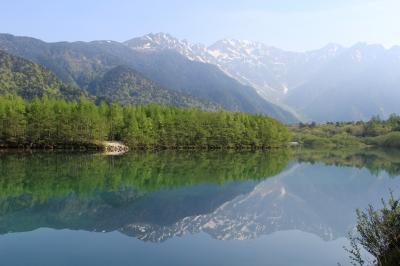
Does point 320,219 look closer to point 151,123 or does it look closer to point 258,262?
point 258,262

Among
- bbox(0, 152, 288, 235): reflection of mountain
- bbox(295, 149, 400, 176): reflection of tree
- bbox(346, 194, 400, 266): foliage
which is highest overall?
bbox(346, 194, 400, 266): foliage

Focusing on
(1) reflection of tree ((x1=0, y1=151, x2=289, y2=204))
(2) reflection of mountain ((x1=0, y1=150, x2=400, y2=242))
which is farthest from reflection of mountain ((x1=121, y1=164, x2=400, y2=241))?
(1) reflection of tree ((x1=0, y1=151, x2=289, y2=204))

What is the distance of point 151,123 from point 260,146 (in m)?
40.9

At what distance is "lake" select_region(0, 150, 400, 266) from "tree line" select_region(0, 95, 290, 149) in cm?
4434

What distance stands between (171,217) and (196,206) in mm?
5168

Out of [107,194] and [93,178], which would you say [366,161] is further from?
[107,194]

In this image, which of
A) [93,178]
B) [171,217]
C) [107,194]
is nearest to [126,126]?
[93,178]

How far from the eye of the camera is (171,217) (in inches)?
1184

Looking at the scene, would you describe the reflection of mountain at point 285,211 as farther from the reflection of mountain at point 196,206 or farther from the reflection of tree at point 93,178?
the reflection of tree at point 93,178

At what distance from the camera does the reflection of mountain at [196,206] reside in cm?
2712

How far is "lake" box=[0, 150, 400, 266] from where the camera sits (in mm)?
20875

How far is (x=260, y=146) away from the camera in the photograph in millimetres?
138875

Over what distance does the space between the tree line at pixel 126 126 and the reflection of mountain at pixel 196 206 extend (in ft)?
164

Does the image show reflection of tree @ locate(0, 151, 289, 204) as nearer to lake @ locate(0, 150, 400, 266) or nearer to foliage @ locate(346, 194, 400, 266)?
lake @ locate(0, 150, 400, 266)
